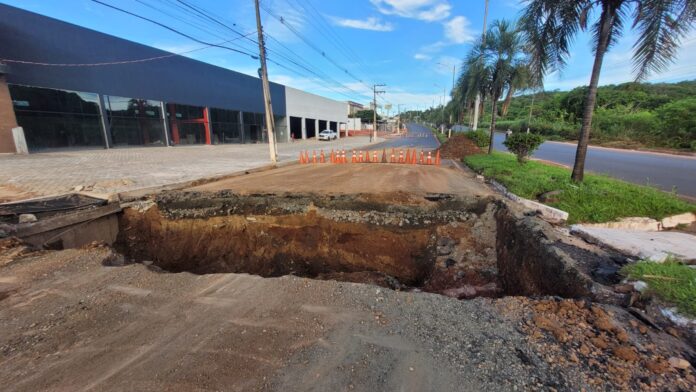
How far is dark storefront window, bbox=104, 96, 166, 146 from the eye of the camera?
67.8 ft

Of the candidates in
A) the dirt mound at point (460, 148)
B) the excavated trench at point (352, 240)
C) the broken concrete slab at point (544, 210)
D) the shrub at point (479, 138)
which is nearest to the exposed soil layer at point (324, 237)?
the excavated trench at point (352, 240)

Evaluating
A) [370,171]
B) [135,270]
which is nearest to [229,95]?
[370,171]

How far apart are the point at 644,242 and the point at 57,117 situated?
2617 cm

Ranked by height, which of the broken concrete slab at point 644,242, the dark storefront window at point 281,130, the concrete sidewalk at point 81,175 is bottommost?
the broken concrete slab at point 644,242

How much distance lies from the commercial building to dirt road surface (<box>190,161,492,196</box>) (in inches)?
570

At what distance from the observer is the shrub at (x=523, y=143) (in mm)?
11133

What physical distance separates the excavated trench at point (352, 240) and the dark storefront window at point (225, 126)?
23.1m

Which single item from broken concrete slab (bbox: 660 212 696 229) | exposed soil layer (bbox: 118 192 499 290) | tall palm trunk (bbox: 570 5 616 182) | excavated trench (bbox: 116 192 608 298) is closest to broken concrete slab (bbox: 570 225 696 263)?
broken concrete slab (bbox: 660 212 696 229)

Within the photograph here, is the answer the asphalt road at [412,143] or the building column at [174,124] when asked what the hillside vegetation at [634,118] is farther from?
the building column at [174,124]

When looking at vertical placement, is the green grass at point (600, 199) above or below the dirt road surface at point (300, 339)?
above

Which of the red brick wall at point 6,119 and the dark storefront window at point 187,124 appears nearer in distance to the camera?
the red brick wall at point 6,119

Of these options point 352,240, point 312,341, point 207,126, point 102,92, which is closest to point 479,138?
point 352,240

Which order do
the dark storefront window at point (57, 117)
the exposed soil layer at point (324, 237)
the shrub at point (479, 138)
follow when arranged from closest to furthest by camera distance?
the exposed soil layer at point (324, 237)
the dark storefront window at point (57, 117)
the shrub at point (479, 138)

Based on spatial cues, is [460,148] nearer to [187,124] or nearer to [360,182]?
[360,182]
